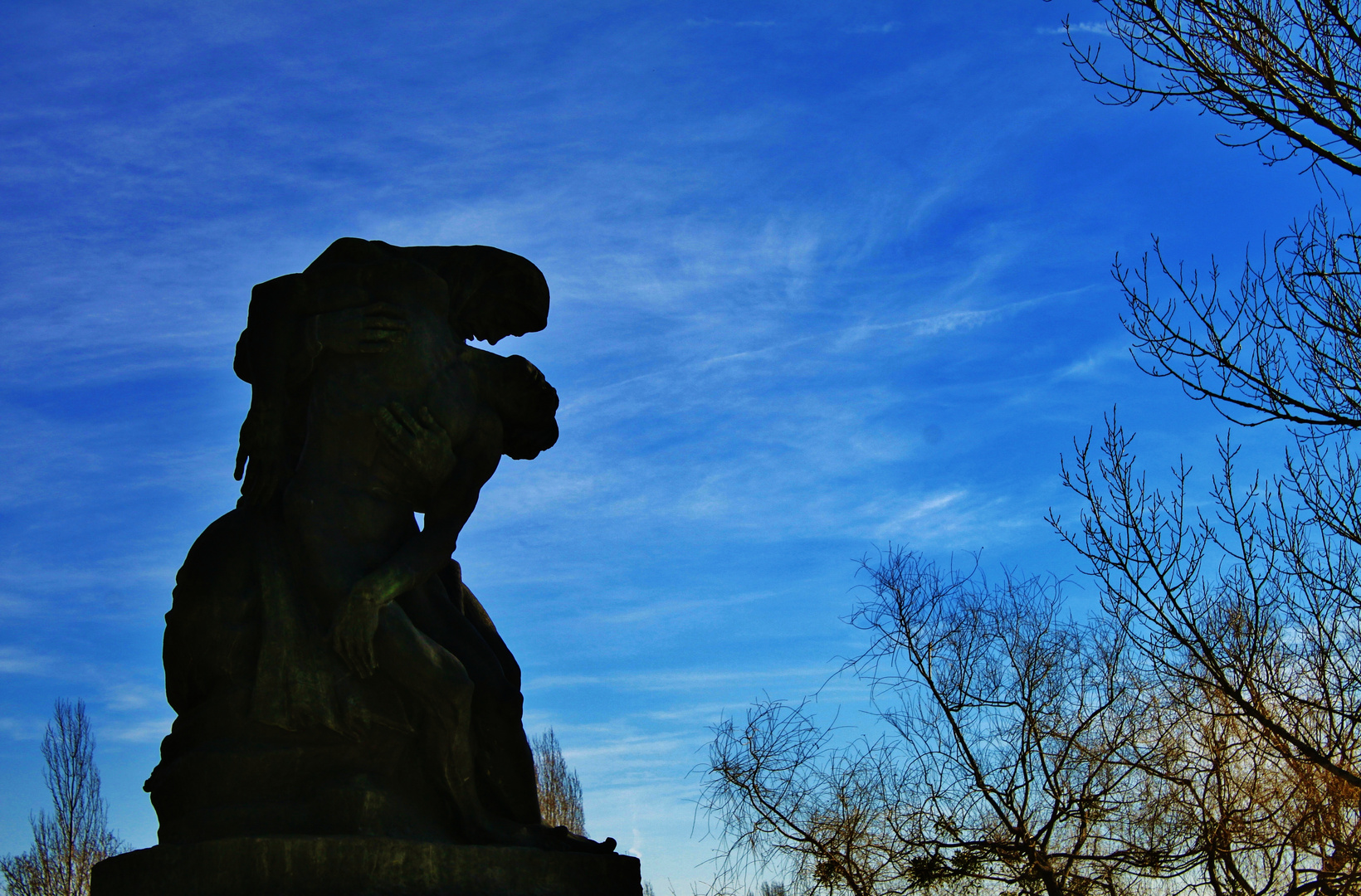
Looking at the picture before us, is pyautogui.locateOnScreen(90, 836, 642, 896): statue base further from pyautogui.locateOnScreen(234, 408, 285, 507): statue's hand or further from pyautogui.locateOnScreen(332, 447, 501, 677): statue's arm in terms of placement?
pyautogui.locateOnScreen(234, 408, 285, 507): statue's hand

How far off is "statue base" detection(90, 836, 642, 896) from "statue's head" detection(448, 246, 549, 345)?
5.56ft

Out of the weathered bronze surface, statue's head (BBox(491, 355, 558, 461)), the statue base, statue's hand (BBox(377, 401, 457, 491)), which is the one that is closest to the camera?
the statue base

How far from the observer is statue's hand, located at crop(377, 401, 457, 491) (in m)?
3.65

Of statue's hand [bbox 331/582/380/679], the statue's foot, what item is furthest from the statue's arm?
the statue's foot

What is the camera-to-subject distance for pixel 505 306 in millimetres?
4160

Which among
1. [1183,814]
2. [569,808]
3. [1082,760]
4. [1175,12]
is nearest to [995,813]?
[1082,760]

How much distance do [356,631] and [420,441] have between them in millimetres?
627

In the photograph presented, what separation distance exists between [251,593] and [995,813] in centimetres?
949

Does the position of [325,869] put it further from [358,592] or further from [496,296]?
[496,296]

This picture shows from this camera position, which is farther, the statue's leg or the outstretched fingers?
the outstretched fingers

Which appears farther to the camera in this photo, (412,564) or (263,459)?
(263,459)

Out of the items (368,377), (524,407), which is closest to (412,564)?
(368,377)

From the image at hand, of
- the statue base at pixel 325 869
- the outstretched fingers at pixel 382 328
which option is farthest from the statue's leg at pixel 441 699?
the outstretched fingers at pixel 382 328

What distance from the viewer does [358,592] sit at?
11.1 feet
